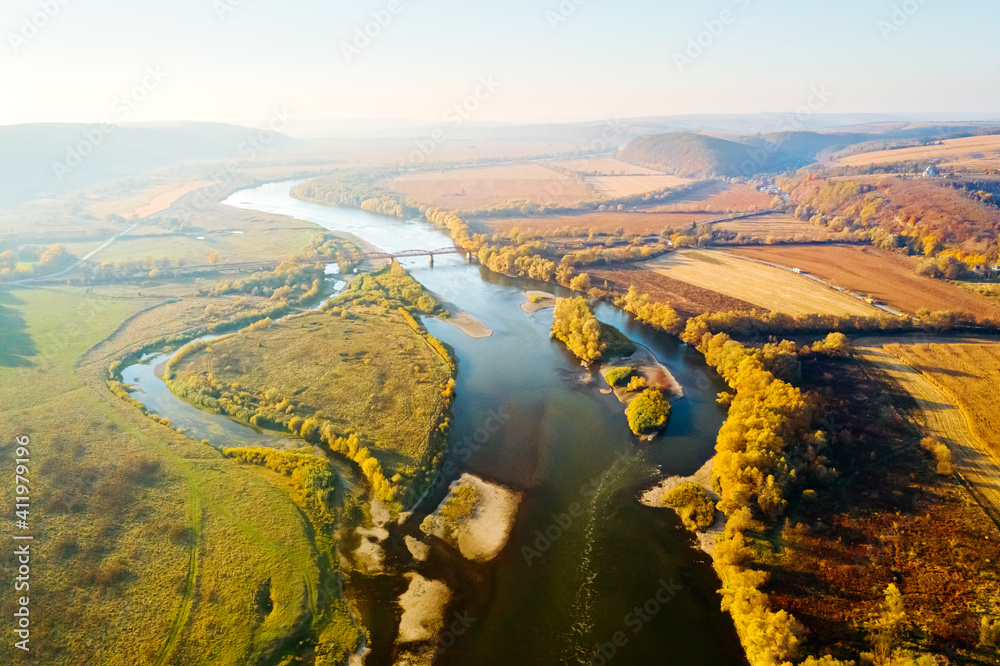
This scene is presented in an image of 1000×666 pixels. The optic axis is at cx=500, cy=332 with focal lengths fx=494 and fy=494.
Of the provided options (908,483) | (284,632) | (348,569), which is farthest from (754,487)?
(284,632)

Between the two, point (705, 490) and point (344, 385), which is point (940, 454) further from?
point (344, 385)

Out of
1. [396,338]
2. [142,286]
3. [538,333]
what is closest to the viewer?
[396,338]

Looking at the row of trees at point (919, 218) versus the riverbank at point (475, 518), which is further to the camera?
the row of trees at point (919, 218)

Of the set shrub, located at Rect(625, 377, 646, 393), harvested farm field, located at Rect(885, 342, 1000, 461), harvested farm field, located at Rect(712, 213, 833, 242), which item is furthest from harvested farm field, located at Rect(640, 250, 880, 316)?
shrub, located at Rect(625, 377, 646, 393)

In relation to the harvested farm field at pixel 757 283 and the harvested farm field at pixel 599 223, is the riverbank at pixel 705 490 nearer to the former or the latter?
the harvested farm field at pixel 757 283

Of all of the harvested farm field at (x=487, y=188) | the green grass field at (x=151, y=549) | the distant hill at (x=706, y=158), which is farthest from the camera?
the distant hill at (x=706, y=158)

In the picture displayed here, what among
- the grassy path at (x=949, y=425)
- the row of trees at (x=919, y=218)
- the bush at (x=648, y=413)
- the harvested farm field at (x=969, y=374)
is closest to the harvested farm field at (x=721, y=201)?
the row of trees at (x=919, y=218)

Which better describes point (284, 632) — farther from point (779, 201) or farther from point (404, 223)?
point (779, 201)
